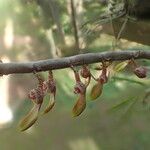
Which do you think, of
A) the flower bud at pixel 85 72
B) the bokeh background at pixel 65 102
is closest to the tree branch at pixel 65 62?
the flower bud at pixel 85 72

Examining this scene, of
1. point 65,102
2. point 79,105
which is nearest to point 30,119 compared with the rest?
point 79,105

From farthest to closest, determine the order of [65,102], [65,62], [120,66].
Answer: [65,102] → [120,66] → [65,62]

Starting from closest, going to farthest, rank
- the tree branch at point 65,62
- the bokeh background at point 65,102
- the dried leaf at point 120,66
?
1. the tree branch at point 65,62
2. the dried leaf at point 120,66
3. the bokeh background at point 65,102

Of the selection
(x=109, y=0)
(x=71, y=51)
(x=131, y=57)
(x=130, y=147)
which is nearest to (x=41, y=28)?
(x=71, y=51)

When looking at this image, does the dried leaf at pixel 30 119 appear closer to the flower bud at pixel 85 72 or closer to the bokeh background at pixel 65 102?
the flower bud at pixel 85 72

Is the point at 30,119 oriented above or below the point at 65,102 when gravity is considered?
above

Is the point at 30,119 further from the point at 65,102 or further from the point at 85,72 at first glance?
the point at 65,102
